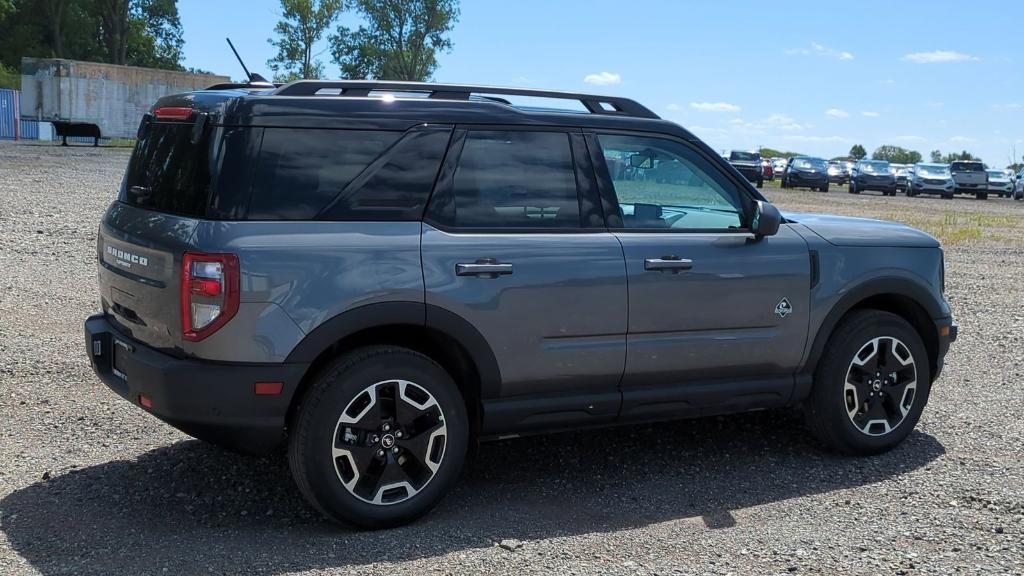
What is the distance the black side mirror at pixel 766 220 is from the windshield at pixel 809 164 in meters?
40.5

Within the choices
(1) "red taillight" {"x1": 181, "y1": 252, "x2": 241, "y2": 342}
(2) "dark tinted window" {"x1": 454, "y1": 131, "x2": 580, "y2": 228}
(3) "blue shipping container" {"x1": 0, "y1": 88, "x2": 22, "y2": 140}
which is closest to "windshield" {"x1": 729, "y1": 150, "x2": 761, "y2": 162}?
(3) "blue shipping container" {"x1": 0, "y1": 88, "x2": 22, "y2": 140}

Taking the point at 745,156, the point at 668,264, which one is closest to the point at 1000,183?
the point at 745,156

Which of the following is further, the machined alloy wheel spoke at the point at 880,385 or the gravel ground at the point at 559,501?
the machined alloy wheel spoke at the point at 880,385

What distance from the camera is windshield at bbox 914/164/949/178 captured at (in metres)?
44.2

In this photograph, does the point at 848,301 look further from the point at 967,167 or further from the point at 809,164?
the point at 967,167

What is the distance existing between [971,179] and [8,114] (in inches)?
1630

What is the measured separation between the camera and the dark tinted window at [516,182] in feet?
15.4

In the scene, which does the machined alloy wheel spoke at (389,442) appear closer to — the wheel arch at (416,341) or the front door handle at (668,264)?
the wheel arch at (416,341)

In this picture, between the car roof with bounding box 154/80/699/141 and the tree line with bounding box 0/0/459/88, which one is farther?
the tree line with bounding box 0/0/459/88

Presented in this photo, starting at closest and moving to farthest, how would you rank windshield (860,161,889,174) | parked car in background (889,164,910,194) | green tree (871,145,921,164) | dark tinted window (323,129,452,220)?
dark tinted window (323,129,452,220) → windshield (860,161,889,174) → parked car in background (889,164,910,194) → green tree (871,145,921,164)

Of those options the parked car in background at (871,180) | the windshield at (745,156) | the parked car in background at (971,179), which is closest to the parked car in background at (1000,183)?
the parked car in background at (971,179)

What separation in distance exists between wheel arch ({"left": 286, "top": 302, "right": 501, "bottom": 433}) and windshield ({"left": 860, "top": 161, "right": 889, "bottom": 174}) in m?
43.1

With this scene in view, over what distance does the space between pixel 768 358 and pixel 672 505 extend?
94 centimetres

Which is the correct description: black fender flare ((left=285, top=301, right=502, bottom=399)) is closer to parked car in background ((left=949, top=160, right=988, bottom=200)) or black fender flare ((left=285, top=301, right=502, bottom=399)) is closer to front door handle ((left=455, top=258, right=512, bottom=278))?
front door handle ((left=455, top=258, right=512, bottom=278))
